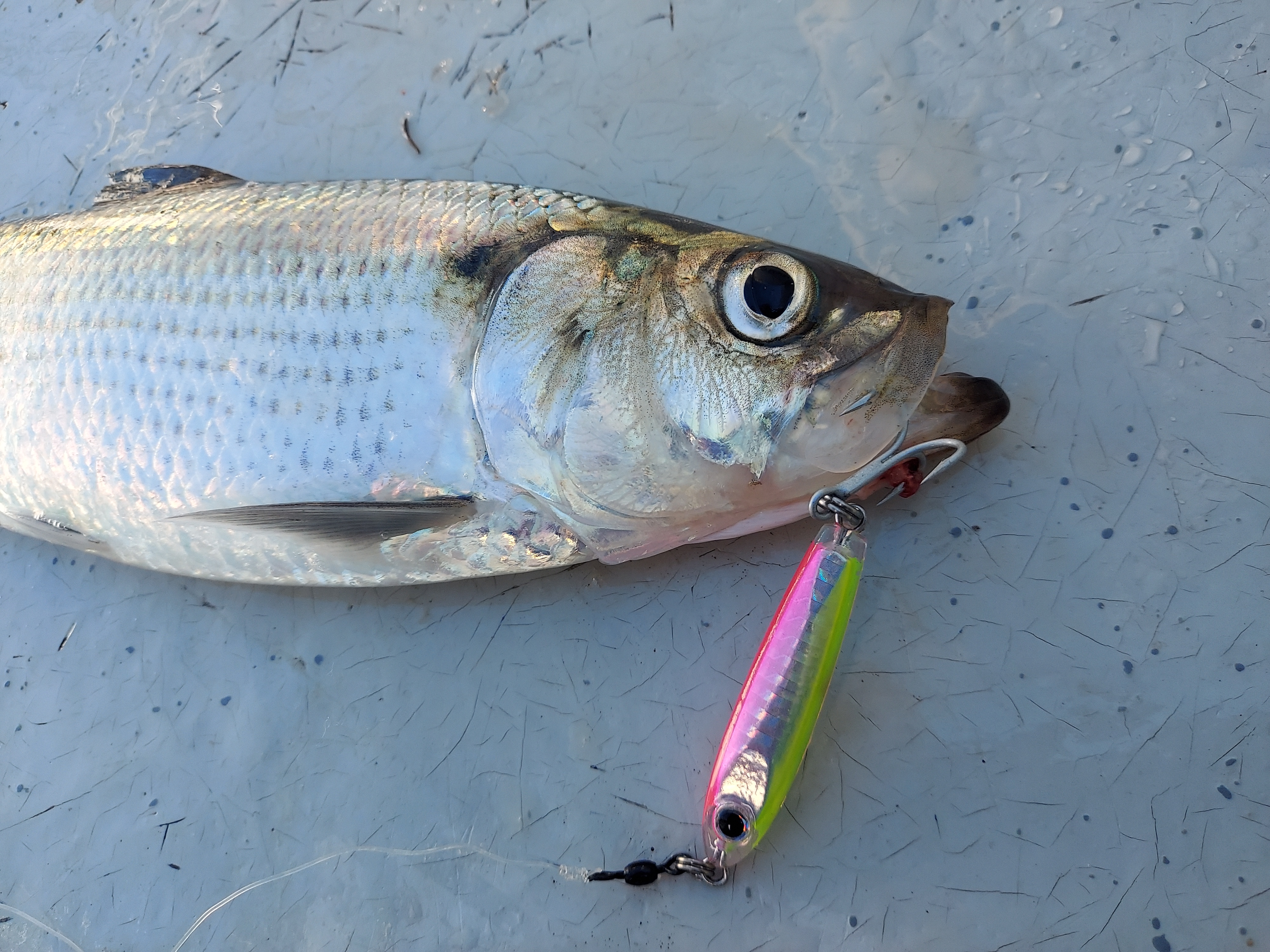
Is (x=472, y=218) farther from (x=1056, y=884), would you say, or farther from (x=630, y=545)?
(x=1056, y=884)

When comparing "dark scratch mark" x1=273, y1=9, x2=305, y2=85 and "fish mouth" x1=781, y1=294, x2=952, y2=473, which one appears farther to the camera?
"dark scratch mark" x1=273, y1=9, x2=305, y2=85

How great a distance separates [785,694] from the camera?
130cm

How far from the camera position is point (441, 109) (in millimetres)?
2020

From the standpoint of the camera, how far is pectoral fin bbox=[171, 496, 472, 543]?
141 cm

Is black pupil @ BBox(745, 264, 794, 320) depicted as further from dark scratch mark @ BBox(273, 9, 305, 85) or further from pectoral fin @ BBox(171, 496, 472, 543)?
dark scratch mark @ BBox(273, 9, 305, 85)

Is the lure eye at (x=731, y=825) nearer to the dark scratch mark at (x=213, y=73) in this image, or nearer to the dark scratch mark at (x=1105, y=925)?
the dark scratch mark at (x=1105, y=925)

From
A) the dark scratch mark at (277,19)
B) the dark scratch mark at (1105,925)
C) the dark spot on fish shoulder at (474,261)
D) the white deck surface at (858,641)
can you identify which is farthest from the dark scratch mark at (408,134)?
the dark scratch mark at (1105,925)

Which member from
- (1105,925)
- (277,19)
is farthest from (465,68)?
(1105,925)

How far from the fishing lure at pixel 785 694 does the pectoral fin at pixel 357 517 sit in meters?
0.65

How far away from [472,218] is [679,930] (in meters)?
1.46

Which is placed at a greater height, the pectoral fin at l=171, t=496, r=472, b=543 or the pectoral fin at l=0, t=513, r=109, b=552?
the pectoral fin at l=171, t=496, r=472, b=543

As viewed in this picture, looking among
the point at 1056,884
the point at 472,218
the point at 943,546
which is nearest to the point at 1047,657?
the point at 943,546

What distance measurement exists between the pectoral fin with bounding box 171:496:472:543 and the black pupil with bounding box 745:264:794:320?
0.65m

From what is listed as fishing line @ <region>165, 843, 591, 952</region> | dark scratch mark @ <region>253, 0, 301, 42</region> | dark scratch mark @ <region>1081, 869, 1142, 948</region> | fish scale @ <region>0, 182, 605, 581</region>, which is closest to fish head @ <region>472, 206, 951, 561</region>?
fish scale @ <region>0, 182, 605, 581</region>
